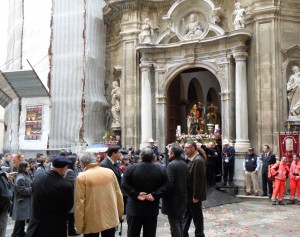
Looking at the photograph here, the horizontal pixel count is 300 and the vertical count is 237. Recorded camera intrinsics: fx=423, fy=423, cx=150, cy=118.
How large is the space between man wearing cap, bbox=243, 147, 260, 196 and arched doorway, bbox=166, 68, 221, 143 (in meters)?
3.47

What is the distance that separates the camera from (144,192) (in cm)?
555

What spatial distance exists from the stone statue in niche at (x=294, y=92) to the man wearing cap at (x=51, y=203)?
426 inches

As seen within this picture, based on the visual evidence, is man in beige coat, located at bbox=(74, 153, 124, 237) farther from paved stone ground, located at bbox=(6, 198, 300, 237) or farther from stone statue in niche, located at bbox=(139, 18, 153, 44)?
stone statue in niche, located at bbox=(139, 18, 153, 44)

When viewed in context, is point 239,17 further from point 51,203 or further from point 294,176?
point 51,203

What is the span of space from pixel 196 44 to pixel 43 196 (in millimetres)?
11890

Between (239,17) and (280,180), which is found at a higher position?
(239,17)

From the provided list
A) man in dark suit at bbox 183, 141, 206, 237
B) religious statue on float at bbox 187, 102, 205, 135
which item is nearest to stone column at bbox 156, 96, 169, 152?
religious statue on float at bbox 187, 102, 205, 135

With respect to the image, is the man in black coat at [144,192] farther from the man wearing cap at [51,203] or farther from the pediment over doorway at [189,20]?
the pediment over doorway at [189,20]

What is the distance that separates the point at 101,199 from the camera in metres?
4.87

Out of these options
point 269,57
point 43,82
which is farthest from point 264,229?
point 43,82

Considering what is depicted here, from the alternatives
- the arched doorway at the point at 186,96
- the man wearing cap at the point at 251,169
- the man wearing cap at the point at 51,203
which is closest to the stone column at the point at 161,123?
the arched doorway at the point at 186,96

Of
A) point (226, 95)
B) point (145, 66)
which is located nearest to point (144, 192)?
point (226, 95)

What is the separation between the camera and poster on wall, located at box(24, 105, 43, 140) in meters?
17.1

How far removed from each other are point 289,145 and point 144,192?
8.63 metres
